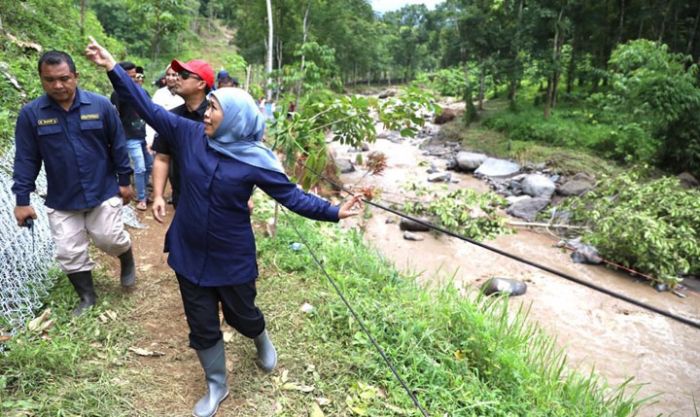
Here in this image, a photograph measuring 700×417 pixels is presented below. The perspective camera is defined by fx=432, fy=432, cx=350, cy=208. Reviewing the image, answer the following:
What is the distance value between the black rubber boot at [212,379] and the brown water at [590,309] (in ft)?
9.27

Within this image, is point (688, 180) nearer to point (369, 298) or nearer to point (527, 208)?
point (527, 208)

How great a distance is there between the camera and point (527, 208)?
10883 millimetres

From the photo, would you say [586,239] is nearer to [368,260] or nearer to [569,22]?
[368,260]

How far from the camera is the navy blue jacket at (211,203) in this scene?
2191 millimetres

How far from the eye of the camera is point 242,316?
2482mm

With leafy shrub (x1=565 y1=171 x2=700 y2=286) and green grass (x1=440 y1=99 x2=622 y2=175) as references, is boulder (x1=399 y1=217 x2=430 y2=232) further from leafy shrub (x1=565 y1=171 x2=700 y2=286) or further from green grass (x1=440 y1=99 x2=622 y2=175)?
Answer: green grass (x1=440 y1=99 x2=622 y2=175)

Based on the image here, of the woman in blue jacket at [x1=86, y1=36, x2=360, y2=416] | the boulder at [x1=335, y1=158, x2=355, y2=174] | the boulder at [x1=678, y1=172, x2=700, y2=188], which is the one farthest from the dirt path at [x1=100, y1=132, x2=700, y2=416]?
the boulder at [x1=678, y1=172, x2=700, y2=188]

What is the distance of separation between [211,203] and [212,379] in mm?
1078

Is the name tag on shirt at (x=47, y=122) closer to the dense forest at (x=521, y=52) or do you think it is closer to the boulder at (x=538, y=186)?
the dense forest at (x=521, y=52)

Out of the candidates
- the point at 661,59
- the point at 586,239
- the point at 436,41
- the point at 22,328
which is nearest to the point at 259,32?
the point at 661,59

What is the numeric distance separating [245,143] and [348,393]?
5.63 ft

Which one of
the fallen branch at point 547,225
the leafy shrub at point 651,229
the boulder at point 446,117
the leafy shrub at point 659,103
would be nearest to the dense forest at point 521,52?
the leafy shrub at point 659,103

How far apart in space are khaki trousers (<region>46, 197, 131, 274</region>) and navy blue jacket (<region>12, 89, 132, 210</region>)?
3.3 inches

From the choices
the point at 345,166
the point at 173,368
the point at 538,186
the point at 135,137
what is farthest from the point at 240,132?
the point at 538,186
